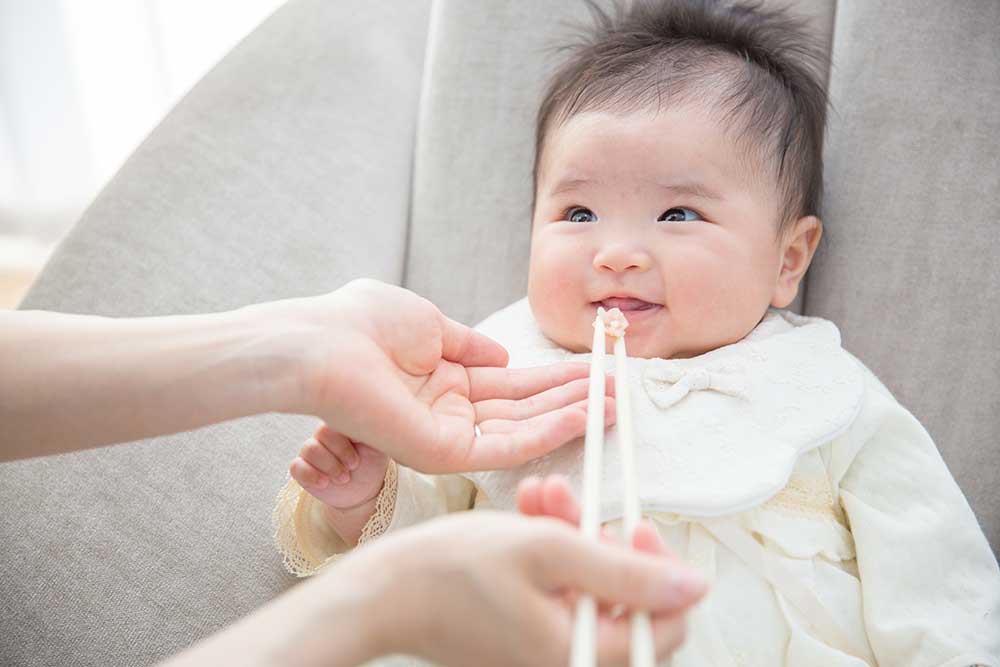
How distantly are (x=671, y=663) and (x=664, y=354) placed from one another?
0.39m

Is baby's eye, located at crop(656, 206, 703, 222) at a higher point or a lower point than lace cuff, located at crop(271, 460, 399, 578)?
higher

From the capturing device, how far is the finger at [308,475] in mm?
1104

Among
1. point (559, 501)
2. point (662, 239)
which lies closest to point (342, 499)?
point (559, 501)

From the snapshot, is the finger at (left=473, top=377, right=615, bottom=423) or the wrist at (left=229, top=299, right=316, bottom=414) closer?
the wrist at (left=229, top=299, right=316, bottom=414)

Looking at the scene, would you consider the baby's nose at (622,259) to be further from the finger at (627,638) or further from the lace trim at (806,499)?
the finger at (627,638)

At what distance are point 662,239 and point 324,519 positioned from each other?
0.58 m

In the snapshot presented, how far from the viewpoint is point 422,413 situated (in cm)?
103

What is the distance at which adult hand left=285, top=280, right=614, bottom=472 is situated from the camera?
0.98 metres

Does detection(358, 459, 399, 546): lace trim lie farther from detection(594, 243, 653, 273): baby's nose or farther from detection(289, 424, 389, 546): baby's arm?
detection(594, 243, 653, 273): baby's nose

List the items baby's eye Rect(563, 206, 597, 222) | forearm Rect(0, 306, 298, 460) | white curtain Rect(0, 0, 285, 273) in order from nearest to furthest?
forearm Rect(0, 306, 298, 460), baby's eye Rect(563, 206, 597, 222), white curtain Rect(0, 0, 285, 273)

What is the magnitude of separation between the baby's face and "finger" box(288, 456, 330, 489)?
38cm

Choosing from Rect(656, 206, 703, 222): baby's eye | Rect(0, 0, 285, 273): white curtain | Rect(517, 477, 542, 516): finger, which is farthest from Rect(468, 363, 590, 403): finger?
Rect(0, 0, 285, 273): white curtain

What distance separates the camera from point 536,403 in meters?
1.12

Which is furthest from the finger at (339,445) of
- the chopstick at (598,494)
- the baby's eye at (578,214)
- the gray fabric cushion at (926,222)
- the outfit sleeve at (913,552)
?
the gray fabric cushion at (926,222)
